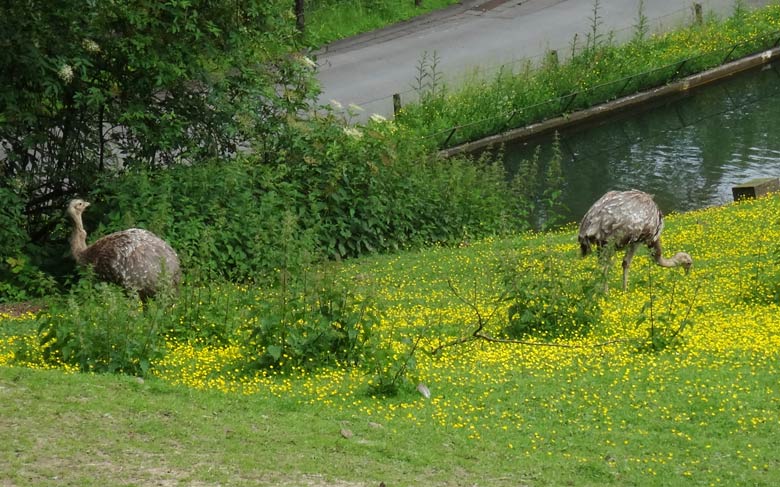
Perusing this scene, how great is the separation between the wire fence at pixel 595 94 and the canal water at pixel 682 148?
0.55 meters

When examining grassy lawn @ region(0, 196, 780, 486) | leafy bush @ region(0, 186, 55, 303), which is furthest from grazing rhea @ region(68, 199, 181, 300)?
leafy bush @ region(0, 186, 55, 303)

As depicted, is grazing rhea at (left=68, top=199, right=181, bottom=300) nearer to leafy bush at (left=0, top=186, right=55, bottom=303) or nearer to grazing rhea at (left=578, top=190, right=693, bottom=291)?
leafy bush at (left=0, top=186, right=55, bottom=303)

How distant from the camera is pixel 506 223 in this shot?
22.4m

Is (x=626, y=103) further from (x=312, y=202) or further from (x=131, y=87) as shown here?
(x=131, y=87)

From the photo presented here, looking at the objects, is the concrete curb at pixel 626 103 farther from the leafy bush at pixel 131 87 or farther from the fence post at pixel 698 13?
the leafy bush at pixel 131 87

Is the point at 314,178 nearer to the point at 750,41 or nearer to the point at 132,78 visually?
the point at 132,78

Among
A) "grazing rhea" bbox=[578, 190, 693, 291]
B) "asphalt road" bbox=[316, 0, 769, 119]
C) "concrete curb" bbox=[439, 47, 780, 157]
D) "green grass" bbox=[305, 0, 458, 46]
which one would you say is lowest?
"grazing rhea" bbox=[578, 190, 693, 291]

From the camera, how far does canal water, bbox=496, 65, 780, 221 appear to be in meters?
27.1

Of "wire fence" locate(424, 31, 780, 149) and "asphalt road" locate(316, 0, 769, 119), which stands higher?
"asphalt road" locate(316, 0, 769, 119)

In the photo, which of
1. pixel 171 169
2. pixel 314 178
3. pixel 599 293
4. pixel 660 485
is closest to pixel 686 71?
pixel 314 178

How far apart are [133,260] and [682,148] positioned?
59.0ft

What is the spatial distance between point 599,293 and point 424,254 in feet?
20.0

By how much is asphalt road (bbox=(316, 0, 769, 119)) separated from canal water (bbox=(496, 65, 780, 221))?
9.58 feet

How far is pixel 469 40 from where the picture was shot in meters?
35.7
